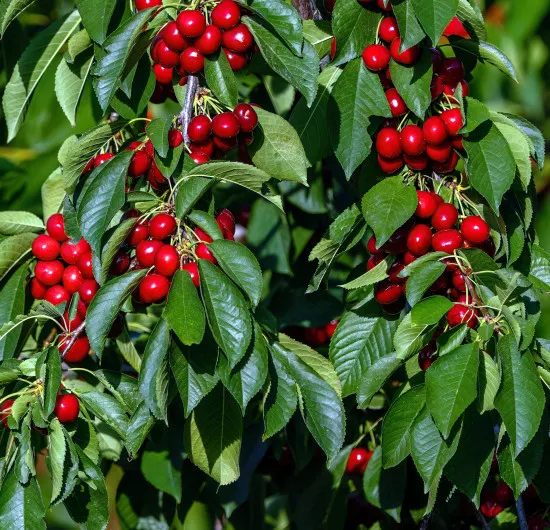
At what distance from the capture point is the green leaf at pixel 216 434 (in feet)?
4.11

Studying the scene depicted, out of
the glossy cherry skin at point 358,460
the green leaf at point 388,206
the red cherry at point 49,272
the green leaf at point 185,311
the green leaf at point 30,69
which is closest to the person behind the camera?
the green leaf at point 185,311

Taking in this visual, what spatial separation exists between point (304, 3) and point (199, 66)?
44cm

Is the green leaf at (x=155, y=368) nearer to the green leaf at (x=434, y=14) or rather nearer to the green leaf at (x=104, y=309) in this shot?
the green leaf at (x=104, y=309)

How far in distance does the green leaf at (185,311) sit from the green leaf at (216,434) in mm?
214

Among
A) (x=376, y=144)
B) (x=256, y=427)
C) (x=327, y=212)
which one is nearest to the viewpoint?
(x=376, y=144)

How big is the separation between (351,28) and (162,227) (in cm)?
40

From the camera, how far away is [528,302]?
1245mm

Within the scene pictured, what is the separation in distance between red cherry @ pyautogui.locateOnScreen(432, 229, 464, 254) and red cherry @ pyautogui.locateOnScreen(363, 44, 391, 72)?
245 millimetres

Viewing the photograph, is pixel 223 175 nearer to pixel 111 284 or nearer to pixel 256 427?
pixel 111 284

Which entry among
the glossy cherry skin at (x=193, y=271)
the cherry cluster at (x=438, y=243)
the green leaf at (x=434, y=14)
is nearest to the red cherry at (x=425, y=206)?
the cherry cluster at (x=438, y=243)

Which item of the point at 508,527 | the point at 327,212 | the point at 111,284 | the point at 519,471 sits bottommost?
the point at 508,527

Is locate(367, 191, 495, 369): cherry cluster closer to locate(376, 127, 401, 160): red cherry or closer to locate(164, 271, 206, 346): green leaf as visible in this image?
locate(376, 127, 401, 160): red cherry

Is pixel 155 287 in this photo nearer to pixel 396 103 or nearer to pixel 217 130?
pixel 217 130

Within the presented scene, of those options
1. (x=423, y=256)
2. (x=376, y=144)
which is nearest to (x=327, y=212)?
(x=376, y=144)
